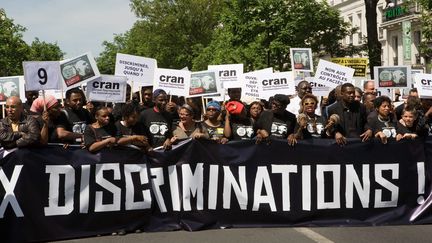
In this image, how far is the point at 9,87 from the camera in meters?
11.8

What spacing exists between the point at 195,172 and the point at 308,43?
29.7 m

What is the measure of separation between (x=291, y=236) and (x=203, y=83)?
4132 mm

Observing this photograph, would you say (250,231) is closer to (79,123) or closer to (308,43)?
(79,123)

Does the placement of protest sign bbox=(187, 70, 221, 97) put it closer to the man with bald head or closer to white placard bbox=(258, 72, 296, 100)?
white placard bbox=(258, 72, 296, 100)

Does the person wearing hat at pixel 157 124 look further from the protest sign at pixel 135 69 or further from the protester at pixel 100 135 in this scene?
the protest sign at pixel 135 69

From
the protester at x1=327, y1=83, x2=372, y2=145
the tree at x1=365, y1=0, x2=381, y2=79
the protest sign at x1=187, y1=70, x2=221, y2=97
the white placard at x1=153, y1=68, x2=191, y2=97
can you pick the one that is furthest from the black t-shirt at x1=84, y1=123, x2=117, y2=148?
the tree at x1=365, y1=0, x2=381, y2=79

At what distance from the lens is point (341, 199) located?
870 centimetres

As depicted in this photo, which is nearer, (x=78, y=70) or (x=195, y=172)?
(x=195, y=172)

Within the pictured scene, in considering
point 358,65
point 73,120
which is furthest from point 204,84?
point 358,65

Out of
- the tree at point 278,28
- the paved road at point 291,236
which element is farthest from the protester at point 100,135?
the tree at point 278,28

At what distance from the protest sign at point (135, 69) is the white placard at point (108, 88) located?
2.01 metres

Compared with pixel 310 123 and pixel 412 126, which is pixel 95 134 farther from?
pixel 412 126

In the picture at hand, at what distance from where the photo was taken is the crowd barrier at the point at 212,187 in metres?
7.86

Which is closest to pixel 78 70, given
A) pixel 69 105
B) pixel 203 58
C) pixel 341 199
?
pixel 69 105
